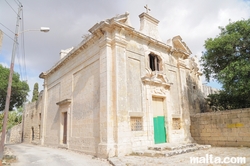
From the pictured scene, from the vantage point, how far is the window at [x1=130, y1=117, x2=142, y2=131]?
8156 millimetres

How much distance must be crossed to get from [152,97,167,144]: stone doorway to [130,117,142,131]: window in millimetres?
1097

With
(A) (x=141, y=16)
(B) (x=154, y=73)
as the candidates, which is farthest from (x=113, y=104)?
(A) (x=141, y=16)

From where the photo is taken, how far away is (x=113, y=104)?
7746 mm

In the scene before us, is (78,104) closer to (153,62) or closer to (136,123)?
(136,123)

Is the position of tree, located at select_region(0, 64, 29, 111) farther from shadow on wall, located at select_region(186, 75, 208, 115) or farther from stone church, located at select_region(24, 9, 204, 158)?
shadow on wall, located at select_region(186, 75, 208, 115)

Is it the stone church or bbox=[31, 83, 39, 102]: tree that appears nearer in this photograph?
the stone church

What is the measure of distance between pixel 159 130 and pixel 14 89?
707 inches

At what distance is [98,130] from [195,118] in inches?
227

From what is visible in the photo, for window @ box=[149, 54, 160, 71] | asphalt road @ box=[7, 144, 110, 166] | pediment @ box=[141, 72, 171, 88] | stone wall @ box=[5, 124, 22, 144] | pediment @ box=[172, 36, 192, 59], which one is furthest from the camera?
stone wall @ box=[5, 124, 22, 144]

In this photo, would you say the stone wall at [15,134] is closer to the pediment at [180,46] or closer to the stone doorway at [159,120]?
the stone doorway at [159,120]

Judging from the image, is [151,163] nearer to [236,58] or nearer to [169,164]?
[169,164]

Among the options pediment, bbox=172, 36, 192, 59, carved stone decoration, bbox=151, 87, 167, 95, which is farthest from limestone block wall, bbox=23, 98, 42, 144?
pediment, bbox=172, 36, 192, 59

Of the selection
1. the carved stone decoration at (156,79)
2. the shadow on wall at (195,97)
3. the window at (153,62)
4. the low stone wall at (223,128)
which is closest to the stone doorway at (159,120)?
the carved stone decoration at (156,79)

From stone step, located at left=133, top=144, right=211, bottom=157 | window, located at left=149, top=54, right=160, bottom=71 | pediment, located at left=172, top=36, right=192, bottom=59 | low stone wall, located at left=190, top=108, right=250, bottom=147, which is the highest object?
pediment, located at left=172, top=36, right=192, bottom=59
